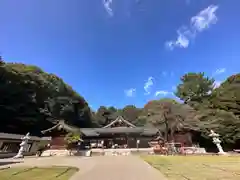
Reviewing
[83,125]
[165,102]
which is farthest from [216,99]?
[83,125]

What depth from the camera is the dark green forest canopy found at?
27.9 meters

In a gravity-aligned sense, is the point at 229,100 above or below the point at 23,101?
above

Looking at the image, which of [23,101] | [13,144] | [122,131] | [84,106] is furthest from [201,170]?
[84,106]

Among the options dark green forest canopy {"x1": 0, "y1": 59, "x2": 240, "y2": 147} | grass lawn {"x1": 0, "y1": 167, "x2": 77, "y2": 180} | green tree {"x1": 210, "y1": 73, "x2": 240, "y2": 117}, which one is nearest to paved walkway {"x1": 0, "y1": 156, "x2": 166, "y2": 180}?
grass lawn {"x1": 0, "y1": 167, "x2": 77, "y2": 180}

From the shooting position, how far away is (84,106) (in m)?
50.0

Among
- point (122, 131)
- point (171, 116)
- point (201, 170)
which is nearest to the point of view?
point (201, 170)

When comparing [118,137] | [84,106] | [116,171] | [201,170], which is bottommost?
[116,171]

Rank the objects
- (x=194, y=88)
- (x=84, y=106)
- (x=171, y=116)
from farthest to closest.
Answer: (x=84, y=106)
(x=194, y=88)
(x=171, y=116)

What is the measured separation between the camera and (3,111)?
105 ft

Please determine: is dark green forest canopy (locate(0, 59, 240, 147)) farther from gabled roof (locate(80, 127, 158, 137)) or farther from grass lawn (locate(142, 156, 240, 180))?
grass lawn (locate(142, 156, 240, 180))

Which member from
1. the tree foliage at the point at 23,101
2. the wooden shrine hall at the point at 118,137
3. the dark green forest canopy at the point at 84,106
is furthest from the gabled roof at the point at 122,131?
the tree foliage at the point at 23,101

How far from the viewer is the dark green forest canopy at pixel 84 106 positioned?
27.9 meters

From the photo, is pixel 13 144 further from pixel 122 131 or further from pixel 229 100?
pixel 229 100

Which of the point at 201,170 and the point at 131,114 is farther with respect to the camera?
the point at 131,114
